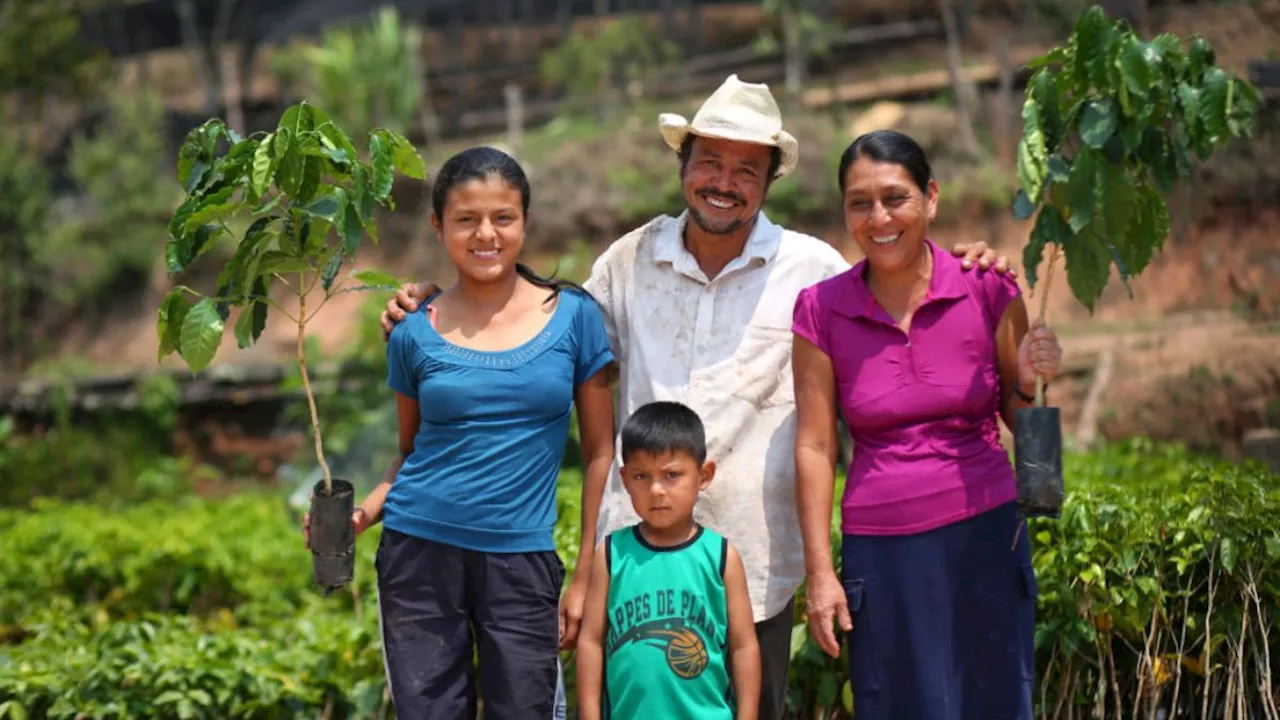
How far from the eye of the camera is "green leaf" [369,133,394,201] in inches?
138

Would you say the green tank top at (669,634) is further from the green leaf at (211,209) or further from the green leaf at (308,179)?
the green leaf at (211,209)

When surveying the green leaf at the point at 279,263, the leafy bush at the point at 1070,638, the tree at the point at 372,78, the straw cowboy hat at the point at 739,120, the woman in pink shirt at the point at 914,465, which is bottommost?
the leafy bush at the point at 1070,638

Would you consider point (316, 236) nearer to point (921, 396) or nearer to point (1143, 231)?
point (921, 396)

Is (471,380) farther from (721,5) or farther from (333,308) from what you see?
(721,5)

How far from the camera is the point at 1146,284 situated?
1445cm

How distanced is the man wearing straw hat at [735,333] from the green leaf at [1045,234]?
216 mm

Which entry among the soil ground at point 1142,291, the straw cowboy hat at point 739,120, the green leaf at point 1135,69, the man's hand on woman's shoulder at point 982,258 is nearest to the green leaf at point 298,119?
the straw cowboy hat at point 739,120

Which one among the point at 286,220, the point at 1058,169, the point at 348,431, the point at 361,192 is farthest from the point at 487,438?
the point at 348,431

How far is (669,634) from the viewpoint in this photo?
10.3ft

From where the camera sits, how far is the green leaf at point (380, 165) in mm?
3500

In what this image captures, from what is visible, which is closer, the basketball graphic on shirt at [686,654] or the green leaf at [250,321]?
the basketball graphic on shirt at [686,654]

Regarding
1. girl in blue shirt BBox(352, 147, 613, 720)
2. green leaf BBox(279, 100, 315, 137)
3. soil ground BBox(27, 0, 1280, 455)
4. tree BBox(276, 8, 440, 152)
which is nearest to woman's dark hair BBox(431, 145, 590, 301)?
girl in blue shirt BBox(352, 147, 613, 720)

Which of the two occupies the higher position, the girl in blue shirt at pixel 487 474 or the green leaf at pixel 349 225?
the green leaf at pixel 349 225

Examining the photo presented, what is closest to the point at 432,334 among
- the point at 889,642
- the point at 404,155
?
the point at 404,155
